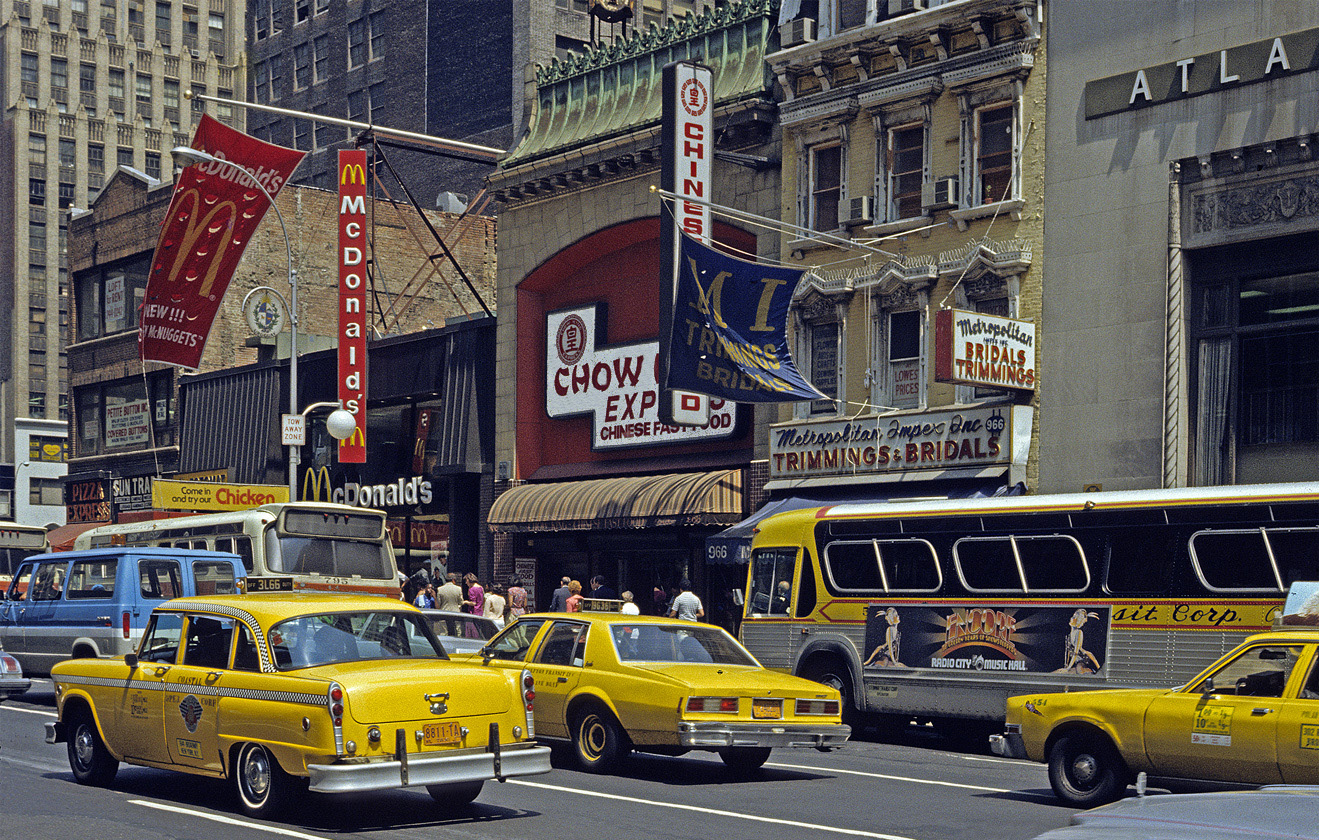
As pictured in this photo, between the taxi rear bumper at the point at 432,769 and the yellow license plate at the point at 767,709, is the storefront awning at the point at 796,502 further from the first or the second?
the taxi rear bumper at the point at 432,769

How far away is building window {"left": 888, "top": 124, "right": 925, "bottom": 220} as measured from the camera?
27.3 metres

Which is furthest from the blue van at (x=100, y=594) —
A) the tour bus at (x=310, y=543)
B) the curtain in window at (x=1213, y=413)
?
the curtain in window at (x=1213, y=413)

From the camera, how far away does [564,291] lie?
35188 mm

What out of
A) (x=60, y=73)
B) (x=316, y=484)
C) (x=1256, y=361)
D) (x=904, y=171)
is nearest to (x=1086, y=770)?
(x=1256, y=361)

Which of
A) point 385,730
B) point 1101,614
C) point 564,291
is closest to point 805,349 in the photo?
point 564,291

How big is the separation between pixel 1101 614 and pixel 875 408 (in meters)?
10.7

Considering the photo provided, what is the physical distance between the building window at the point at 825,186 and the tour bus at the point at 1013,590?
9.65 m

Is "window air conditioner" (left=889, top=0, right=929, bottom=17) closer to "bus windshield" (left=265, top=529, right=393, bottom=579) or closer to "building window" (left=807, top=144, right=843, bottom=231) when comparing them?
"building window" (left=807, top=144, right=843, bottom=231)

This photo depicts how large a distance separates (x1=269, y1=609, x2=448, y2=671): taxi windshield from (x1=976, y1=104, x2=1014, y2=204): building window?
16.5 metres

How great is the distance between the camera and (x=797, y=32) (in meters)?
29.0

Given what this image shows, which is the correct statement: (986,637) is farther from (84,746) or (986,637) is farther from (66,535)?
→ (66,535)

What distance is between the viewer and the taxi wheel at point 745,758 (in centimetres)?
1461

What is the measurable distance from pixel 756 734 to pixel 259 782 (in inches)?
180

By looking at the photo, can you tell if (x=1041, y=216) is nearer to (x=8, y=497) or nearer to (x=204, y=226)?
(x=204, y=226)
